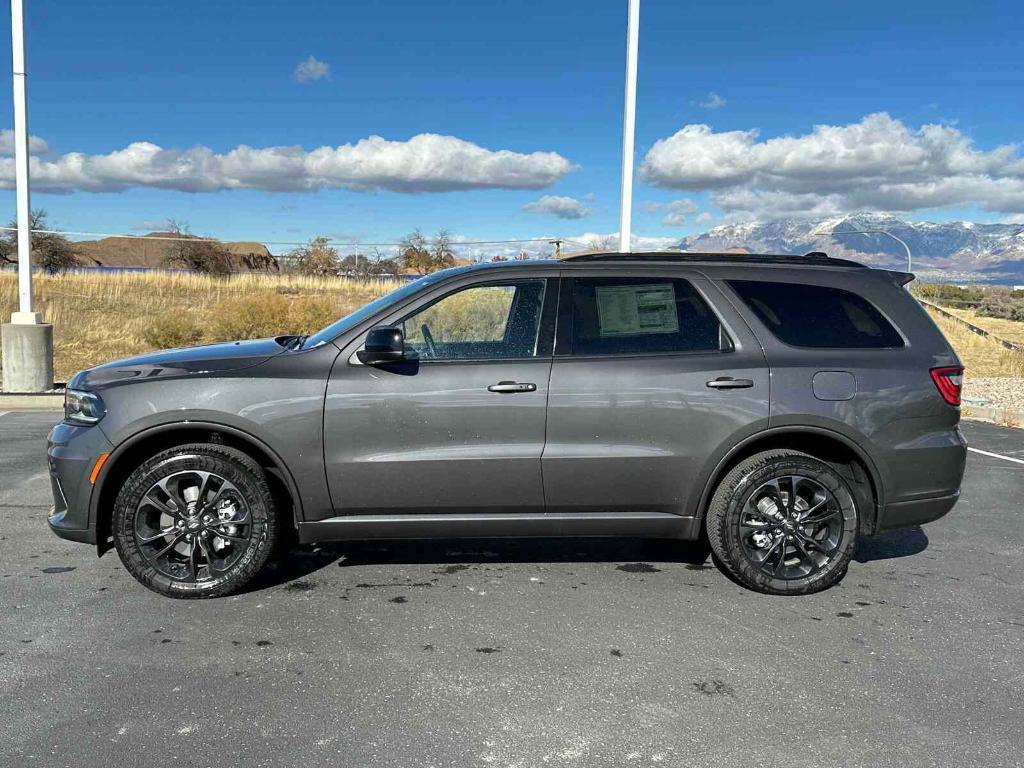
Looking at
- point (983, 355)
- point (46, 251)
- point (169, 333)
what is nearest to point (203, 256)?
point (46, 251)

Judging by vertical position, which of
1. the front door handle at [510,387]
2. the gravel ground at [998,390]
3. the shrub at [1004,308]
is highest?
the shrub at [1004,308]

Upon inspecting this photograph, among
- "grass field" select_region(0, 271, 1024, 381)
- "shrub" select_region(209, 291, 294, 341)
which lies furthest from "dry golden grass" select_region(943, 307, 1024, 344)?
"shrub" select_region(209, 291, 294, 341)

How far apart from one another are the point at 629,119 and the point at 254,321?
9287mm

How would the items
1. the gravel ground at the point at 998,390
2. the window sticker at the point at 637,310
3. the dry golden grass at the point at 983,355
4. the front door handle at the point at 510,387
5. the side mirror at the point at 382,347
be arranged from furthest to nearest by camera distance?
the dry golden grass at the point at 983,355
the gravel ground at the point at 998,390
the window sticker at the point at 637,310
the front door handle at the point at 510,387
the side mirror at the point at 382,347

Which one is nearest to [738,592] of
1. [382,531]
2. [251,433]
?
[382,531]

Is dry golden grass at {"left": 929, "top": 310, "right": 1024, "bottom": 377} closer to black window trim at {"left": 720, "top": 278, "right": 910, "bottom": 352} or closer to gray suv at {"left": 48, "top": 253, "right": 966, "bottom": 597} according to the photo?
black window trim at {"left": 720, "top": 278, "right": 910, "bottom": 352}

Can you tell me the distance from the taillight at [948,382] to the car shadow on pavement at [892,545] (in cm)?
105

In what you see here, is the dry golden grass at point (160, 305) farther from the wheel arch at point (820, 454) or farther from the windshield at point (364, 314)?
the wheel arch at point (820, 454)

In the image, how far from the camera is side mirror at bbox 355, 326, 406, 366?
3.99m

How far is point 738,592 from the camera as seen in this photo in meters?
4.39

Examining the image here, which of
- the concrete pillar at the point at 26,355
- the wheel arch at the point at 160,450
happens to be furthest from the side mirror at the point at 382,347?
the concrete pillar at the point at 26,355

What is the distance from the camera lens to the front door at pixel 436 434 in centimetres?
409

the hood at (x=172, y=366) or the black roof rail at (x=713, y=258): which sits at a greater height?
the black roof rail at (x=713, y=258)

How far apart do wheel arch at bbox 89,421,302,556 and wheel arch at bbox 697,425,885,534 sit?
228cm
